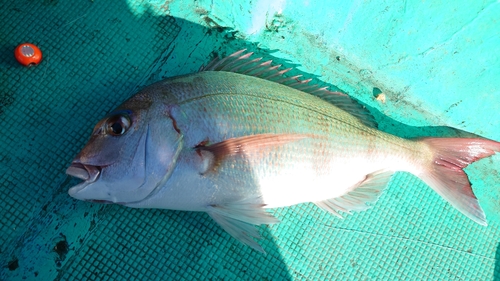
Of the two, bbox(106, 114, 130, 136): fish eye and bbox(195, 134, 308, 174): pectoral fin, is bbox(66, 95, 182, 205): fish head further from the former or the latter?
bbox(195, 134, 308, 174): pectoral fin

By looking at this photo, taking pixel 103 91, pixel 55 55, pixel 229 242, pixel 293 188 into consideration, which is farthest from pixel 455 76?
pixel 55 55

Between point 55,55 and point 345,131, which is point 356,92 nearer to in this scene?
point 345,131

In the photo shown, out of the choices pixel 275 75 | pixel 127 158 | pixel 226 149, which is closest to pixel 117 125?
pixel 127 158

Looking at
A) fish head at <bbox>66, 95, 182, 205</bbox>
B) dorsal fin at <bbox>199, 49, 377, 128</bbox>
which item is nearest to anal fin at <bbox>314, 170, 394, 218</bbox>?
dorsal fin at <bbox>199, 49, 377, 128</bbox>

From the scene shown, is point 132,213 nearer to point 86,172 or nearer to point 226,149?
point 86,172

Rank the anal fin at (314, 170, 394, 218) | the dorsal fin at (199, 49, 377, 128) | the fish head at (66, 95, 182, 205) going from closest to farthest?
the fish head at (66, 95, 182, 205)
the dorsal fin at (199, 49, 377, 128)
the anal fin at (314, 170, 394, 218)

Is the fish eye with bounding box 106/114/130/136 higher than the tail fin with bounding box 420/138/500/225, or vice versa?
the fish eye with bounding box 106/114/130/136
